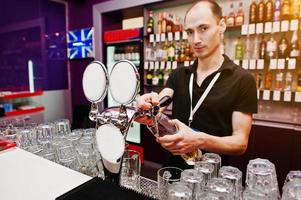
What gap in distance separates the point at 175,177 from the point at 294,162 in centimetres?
240

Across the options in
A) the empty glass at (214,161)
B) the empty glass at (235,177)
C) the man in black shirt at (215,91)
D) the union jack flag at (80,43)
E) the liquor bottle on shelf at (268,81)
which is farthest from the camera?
the union jack flag at (80,43)

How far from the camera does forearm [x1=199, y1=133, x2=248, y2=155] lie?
3.66ft

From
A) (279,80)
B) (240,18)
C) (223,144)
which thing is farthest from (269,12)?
(223,144)

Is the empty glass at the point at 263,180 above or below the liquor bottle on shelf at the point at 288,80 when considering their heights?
below

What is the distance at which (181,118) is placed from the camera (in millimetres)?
1633

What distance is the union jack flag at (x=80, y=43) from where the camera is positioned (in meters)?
4.72

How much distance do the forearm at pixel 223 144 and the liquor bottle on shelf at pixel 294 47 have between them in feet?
6.33

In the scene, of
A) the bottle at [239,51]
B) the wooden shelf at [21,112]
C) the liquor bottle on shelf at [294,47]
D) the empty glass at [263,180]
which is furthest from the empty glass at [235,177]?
the wooden shelf at [21,112]

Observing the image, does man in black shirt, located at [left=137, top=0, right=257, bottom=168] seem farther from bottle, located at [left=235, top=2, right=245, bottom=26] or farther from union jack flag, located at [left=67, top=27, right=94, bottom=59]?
union jack flag, located at [left=67, top=27, right=94, bottom=59]

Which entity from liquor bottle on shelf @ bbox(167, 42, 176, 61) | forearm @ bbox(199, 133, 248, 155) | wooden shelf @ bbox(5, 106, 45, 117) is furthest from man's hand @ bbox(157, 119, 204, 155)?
wooden shelf @ bbox(5, 106, 45, 117)

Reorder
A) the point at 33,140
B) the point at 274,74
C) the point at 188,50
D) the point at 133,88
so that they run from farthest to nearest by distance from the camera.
→ the point at 188,50 < the point at 274,74 < the point at 33,140 < the point at 133,88

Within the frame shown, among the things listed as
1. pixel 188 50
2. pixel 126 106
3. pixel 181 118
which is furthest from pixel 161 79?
pixel 126 106

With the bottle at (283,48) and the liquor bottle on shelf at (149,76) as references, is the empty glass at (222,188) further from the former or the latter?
the liquor bottle on shelf at (149,76)

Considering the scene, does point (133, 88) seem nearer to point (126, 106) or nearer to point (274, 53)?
point (126, 106)
